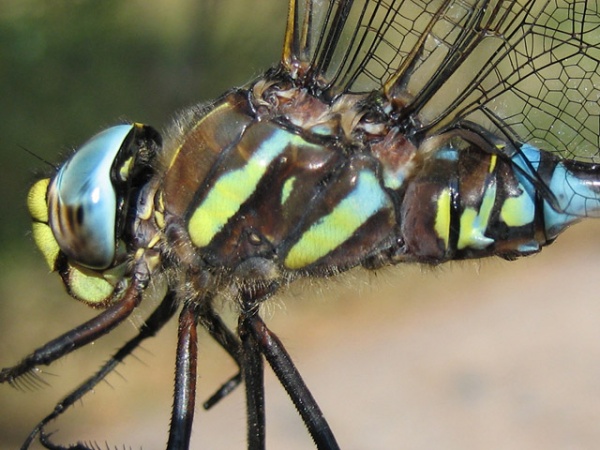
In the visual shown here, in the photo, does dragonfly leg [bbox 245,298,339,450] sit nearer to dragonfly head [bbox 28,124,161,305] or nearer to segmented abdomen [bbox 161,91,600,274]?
segmented abdomen [bbox 161,91,600,274]

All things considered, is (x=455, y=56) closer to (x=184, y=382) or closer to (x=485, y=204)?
(x=485, y=204)

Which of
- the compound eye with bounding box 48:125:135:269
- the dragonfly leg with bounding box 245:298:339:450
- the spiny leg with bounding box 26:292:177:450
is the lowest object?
the dragonfly leg with bounding box 245:298:339:450

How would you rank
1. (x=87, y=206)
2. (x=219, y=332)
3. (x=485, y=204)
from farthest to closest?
(x=219, y=332) → (x=485, y=204) → (x=87, y=206)

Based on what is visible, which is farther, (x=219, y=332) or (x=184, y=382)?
(x=219, y=332)

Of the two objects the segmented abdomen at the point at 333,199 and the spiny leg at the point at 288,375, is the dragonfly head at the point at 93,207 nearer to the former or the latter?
the segmented abdomen at the point at 333,199

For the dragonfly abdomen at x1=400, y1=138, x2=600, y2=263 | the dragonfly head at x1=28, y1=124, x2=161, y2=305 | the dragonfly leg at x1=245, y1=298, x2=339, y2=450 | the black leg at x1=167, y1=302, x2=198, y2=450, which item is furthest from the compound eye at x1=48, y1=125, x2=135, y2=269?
the dragonfly abdomen at x1=400, y1=138, x2=600, y2=263

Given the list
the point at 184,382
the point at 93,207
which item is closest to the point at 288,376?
the point at 184,382

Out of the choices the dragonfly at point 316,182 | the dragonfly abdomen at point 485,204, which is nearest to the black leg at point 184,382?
the dragonfly at point 316,182
